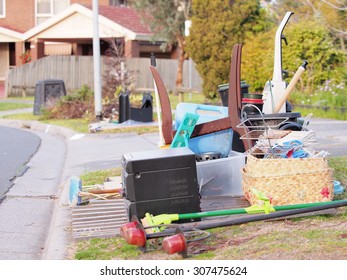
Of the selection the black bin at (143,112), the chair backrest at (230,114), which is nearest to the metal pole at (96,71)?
the black bin at (143,112)

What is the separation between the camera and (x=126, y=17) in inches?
1467

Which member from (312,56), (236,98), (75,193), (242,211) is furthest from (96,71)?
(242,211)

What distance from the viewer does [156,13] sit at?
3516 centimetres

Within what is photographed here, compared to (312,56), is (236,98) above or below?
below

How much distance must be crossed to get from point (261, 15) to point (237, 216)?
58.3 ft

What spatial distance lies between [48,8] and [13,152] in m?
28.4

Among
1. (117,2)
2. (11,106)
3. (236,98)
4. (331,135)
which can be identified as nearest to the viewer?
(236,98)

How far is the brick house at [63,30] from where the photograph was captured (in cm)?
3581

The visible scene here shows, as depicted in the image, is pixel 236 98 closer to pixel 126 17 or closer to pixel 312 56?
pixel 312 56

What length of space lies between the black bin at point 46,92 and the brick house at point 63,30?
37.3 ft

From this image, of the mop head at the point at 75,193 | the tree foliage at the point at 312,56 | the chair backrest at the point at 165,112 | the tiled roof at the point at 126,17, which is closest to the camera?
the mop head at the point at 75,193

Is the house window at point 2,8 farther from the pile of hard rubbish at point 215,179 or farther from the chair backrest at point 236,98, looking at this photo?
the chair backrest at point 236,98

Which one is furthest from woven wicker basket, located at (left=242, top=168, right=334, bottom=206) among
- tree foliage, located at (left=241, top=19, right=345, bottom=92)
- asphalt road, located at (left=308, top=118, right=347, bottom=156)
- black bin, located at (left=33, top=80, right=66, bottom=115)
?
black bin, located at (left=33, top=80, right=66, bottom=115)

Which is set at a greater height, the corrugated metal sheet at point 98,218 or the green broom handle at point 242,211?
the green broom handle at point 242,211
